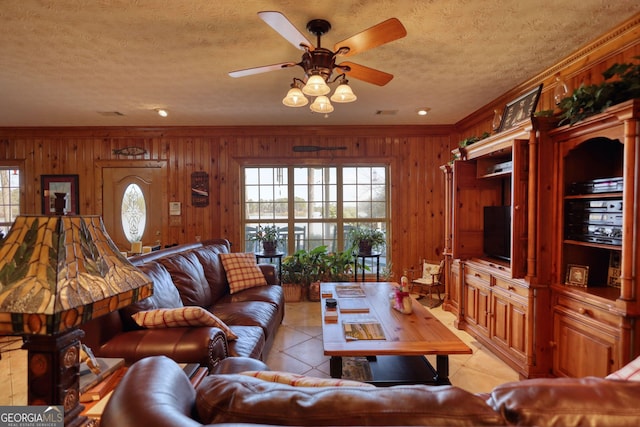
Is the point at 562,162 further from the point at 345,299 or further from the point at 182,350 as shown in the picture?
the point at 182,350

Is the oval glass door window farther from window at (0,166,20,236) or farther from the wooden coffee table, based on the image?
the wooden coffee table

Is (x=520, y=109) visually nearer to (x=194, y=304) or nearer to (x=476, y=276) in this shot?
(x=476, y=276)

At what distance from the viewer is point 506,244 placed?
3123mm

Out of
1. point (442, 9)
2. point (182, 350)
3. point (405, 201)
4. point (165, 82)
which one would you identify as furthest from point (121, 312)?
point (405, 201)

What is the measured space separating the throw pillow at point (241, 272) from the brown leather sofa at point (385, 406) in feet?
8.48

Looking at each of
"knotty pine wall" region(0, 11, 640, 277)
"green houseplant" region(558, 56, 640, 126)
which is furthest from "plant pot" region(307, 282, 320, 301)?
"green houseplant" region(558, 56, 640, 126)

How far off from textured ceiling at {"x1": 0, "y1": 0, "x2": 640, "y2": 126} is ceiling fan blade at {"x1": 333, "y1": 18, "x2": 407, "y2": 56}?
33cm

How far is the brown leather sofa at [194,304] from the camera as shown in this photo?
169 centimetres

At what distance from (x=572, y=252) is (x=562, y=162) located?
68cm

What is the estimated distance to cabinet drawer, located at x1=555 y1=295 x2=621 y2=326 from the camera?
6.29 ft

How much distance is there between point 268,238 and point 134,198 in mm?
2331

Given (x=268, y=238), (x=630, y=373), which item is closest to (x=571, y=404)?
(x=630, y=373)

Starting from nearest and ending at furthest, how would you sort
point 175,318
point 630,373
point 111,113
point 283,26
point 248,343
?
1. point 630,373
2. point 283,26
3. point 175,318
4. point 248,343
5. point 111,113

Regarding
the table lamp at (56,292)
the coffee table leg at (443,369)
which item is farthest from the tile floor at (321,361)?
the table lamp at (56,292)
